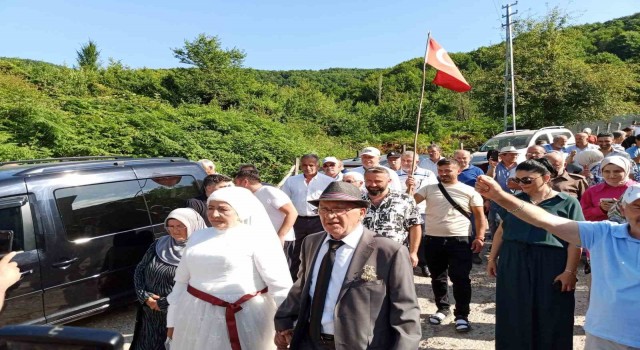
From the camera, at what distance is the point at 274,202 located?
4.50 meters

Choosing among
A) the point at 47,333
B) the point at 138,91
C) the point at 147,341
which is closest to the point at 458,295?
the point at 147,341

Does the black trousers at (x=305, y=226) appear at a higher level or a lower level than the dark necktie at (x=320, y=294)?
lower

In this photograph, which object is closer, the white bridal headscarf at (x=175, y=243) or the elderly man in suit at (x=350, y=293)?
the elderly man in suit at (x=350, y=293)

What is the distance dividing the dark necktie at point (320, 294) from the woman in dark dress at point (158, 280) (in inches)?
63.0

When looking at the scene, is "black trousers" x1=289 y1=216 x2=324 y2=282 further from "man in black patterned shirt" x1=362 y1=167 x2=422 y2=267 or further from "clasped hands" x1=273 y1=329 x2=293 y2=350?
"clasped hands" x1=273 y1=329 x2=293 y2=350

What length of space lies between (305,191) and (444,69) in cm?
268

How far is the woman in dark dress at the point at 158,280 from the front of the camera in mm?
3314

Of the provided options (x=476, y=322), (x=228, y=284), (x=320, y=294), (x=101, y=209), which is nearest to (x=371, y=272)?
(x=320, y=294)

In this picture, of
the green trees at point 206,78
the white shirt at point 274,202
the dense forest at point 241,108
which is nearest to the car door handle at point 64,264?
the white shirt at point 274,202

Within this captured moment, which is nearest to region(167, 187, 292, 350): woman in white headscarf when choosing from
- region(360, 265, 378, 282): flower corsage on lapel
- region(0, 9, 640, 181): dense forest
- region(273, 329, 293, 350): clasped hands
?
region(273, 329, 293, 350): clasped hands

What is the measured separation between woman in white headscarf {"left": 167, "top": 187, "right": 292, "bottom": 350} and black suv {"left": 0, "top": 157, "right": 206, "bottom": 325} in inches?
75.8

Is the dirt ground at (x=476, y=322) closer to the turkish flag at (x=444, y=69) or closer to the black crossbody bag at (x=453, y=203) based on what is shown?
the black crossbody bag at (x=453, y=203)

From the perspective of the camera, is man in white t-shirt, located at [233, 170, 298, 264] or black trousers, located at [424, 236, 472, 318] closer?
black trousers, located at [424, 236, 472, 318]

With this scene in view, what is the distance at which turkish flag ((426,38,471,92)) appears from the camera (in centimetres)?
607
